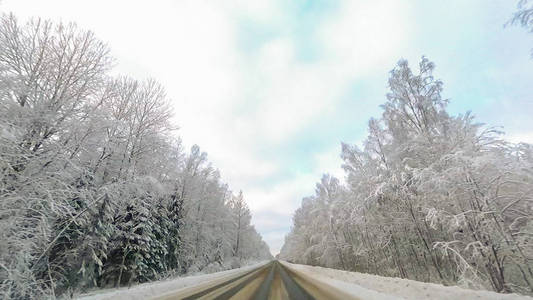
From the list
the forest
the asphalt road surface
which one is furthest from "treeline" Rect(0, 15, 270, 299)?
the forest

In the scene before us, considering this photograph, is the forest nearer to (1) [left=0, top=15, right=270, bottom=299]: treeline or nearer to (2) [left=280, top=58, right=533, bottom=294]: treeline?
(2) [left=280, top=58, right=533, bottom=294]: treeline

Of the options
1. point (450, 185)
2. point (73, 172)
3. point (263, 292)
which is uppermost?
point (73, 172)

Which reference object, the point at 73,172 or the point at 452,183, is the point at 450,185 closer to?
the point at 452,183

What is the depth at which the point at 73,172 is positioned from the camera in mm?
8609

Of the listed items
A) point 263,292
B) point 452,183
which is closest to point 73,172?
point 263,292

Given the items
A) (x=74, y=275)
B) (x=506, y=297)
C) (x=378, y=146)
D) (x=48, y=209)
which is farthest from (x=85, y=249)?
(x=378, y=146)

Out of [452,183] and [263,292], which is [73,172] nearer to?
[263,292]

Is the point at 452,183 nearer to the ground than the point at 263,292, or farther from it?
farther from it

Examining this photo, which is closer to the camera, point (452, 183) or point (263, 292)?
point (263, 292)

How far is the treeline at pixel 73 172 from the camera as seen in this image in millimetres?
6445

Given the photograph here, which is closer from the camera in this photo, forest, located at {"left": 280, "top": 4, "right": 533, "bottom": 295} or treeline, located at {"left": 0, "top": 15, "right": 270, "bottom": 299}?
treeline, located at {"left": 0, "top": 15, "right": 270, "bottom": 299}

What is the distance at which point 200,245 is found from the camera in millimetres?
29422

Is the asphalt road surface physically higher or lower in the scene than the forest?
lower

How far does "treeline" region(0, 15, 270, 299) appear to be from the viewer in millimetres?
6445
